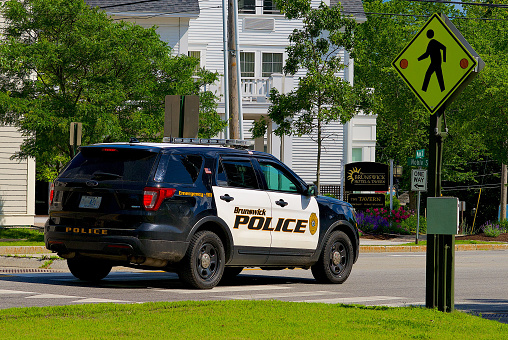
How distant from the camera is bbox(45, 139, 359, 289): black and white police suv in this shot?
10.6m

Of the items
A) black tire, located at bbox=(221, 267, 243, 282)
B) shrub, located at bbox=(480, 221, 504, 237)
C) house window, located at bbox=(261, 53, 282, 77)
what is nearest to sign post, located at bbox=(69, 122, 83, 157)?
black tire, located at bbox=(221, 267, 243, 282)

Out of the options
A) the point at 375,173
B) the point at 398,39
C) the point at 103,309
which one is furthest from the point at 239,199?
the point at 398,39

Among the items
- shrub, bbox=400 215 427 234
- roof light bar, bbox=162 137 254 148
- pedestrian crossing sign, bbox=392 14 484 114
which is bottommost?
shrub, bbox=400 215 427 234

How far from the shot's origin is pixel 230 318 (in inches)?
305

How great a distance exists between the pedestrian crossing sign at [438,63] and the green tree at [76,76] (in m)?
12.6

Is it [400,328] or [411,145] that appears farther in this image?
[411,145]

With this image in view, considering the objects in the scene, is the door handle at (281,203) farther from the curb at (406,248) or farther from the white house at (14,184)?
the white house at (14,184)

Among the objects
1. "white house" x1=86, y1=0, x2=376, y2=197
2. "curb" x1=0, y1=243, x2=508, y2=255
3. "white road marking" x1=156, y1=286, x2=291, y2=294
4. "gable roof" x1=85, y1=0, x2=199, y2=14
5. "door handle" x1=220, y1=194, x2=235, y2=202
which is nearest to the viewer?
"white road marking" x1=156, y1=286, x2=291, y2=294

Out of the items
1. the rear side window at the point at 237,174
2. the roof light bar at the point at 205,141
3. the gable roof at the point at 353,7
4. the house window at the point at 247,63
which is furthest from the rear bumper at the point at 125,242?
the gable roof at the point at 353,7

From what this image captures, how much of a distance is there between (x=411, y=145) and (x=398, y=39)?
6.02 metres

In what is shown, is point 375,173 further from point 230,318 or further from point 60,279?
point 230,318

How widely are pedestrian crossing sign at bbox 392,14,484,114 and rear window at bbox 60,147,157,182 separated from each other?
3737 millimetres

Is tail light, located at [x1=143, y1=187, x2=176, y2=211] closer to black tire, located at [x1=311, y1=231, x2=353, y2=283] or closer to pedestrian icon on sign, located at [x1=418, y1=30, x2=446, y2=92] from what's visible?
black tire, located at [x1=311, y1=231, x2=353, y2=283]

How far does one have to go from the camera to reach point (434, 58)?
28.6ft
